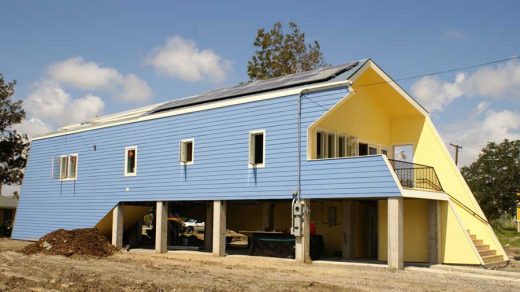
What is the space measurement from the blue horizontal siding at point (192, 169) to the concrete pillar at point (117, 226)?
1.38 feet

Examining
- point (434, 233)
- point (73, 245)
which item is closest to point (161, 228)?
point (73, 245)

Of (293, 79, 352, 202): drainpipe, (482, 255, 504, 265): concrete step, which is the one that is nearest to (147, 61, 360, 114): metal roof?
(293, 79, 352, 202): drainpipe

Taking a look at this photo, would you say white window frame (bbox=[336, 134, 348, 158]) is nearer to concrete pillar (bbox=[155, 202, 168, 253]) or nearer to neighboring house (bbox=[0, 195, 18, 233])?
concrete pillar (bbox=[155, 202, 168, 253])

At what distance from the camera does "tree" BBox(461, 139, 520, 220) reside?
49500 millimetres

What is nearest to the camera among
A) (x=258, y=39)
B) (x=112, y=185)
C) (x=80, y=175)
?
(x=112, y=185)

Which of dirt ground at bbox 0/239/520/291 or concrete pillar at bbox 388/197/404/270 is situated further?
concrete pillar at bbox 388/197/404/270

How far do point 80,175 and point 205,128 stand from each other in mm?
8610

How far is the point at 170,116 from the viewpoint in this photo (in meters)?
24.1

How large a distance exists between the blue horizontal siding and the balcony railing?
218cm

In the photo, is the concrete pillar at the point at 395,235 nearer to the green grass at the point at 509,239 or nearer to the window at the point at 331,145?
the window at the point at 331,145

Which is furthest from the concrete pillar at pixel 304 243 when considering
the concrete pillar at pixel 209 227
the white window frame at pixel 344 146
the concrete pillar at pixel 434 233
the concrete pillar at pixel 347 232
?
the concrete pillar at pixel 209 227

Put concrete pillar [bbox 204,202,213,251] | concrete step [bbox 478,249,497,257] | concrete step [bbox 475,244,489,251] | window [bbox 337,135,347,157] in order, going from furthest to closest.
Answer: concrete pillar [bbox 204,202,213,251]
window [bbox 337,135,347,157]
concrete step [bbox 475,244,489,251]
concrete step [bbox 478,249,497,257]

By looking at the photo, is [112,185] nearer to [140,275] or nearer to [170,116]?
[170,116]

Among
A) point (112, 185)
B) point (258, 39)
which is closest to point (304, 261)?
point (112, 185)
